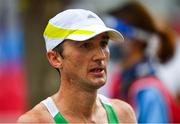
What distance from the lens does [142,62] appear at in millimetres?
8266

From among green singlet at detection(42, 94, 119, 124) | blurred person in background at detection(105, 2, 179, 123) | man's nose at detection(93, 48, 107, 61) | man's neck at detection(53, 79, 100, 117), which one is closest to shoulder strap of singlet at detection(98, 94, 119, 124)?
green singlet at detection(42, 94, 119, 124)

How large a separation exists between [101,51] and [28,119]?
604 mm

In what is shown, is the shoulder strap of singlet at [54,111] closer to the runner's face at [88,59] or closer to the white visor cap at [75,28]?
the runner's face at [88,59]

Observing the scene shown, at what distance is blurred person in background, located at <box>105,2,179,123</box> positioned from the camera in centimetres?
789

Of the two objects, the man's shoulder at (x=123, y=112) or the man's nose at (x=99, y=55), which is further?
the man's shoulder at (x=123, y=112)

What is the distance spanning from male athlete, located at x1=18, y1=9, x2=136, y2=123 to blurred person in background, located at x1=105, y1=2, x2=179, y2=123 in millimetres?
1798

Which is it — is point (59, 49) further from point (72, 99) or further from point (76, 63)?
point (72, 99)

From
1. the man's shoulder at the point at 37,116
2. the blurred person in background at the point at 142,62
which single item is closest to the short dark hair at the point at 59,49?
the man's shoulder at the point at 37,116

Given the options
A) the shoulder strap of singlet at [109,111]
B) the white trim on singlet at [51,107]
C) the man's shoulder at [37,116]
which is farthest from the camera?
the shoulder strap of singlet at [109,111]

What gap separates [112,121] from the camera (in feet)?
20.2

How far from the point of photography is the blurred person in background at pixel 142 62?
7891 mm

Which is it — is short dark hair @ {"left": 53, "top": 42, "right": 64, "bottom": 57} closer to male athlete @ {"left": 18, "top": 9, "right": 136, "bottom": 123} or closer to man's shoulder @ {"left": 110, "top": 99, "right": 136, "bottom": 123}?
male athlete @ {"left": 18, "top": 9, "right": 136, "bottom": 123}

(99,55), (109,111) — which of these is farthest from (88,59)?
(109,111)

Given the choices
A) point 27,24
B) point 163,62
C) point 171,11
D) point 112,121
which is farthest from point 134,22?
point 171,11
